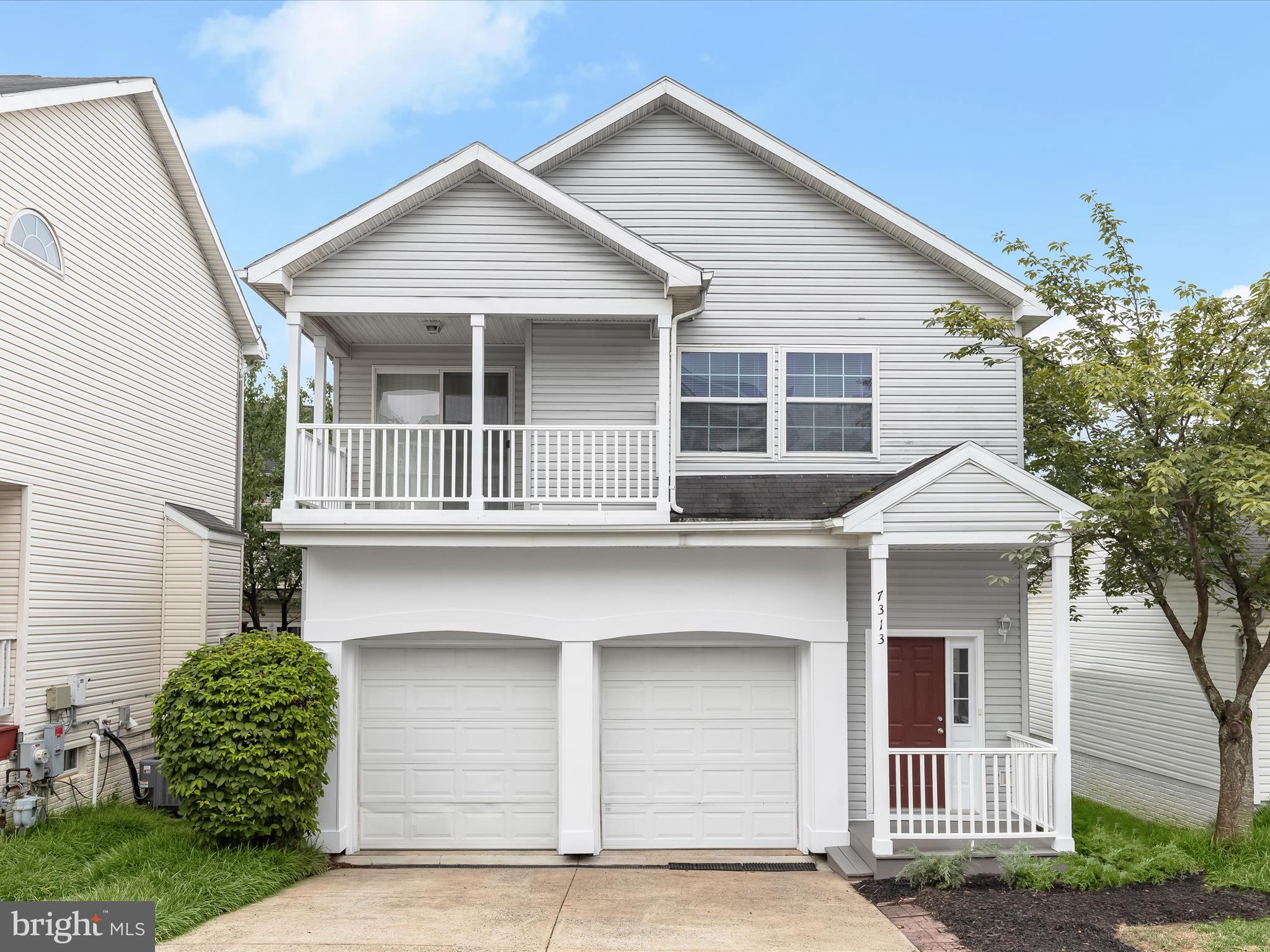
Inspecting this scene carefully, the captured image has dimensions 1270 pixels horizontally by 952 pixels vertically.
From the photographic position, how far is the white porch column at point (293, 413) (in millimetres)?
9406

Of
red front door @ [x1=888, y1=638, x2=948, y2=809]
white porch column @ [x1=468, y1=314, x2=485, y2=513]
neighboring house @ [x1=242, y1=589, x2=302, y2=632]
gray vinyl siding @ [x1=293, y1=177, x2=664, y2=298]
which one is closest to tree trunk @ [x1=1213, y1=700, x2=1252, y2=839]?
red front door @ [x1=888, y1=638, x2=948, y2=809]

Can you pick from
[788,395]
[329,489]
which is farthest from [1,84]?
[788,395]

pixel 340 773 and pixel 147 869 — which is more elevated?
pixel 340 773

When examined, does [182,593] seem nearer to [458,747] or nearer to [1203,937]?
[458,747]

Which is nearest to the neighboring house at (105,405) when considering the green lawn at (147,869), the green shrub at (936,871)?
the green lawn at (147,869)

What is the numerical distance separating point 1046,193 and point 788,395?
14.3 m

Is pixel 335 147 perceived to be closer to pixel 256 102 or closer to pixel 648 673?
pixel 256 102

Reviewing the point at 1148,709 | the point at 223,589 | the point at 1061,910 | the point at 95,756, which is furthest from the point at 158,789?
the point at 1148,709

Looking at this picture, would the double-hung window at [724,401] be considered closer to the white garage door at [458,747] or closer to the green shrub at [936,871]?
the white garage door at [458,747]

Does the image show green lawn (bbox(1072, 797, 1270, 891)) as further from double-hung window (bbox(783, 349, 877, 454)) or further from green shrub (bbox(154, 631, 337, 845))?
green shrub (bbox(154, 631, 337, 845))

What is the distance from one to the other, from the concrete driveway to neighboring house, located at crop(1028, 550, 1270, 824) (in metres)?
6.43

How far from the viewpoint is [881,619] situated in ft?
29.7

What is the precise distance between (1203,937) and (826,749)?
138 inches

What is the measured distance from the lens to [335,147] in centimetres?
4553
